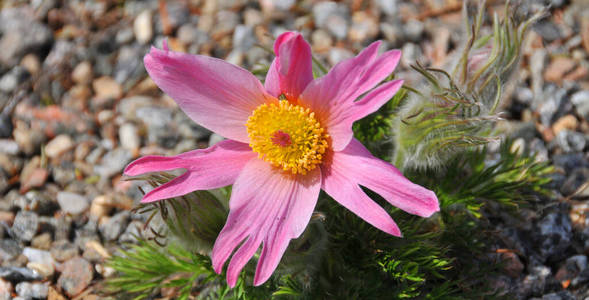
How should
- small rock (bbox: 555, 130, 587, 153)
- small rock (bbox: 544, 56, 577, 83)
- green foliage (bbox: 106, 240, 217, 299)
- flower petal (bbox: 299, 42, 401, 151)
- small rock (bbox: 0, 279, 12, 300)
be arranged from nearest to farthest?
1. flower petal (bbox: 299, 42, 401, 151)
2. green foliage (bbox: 106, 240, 217, 299)
3. small rock (bbox: 0, 279, 12, 300)
4. small rock (bbox: 555, 130, 587, 153)
5. small rock (bbox: 544, 56, 577, 83)

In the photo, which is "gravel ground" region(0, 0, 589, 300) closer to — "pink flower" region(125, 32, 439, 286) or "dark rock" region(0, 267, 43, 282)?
"dark rock" region(0, 267, 43, 282)

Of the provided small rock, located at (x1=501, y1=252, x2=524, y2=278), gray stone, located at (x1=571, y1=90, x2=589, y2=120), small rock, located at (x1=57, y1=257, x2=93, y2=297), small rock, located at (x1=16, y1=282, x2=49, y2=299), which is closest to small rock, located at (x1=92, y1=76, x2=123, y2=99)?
small rock, located at (x1=57, y1=257, x2=93, y2=297)

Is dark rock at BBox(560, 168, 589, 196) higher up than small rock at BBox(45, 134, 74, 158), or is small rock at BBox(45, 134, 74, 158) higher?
dark rock at BBox(560, 168, 589, 196)

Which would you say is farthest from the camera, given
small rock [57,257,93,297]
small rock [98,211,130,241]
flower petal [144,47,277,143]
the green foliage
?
small rock [98,211,130,241]

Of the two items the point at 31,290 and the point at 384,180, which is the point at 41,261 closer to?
the point at 31,290

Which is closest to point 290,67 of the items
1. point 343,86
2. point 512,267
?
point 343,86

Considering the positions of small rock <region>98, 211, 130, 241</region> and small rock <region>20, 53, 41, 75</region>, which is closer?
small rock <region>98, 211, 130, 241</region>

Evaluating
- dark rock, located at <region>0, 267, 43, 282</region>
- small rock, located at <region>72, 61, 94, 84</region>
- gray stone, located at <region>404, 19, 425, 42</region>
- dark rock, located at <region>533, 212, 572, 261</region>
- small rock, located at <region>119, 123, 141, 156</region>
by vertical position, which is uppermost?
gray stone, located at <region>404, 19, 425, 42</region>
